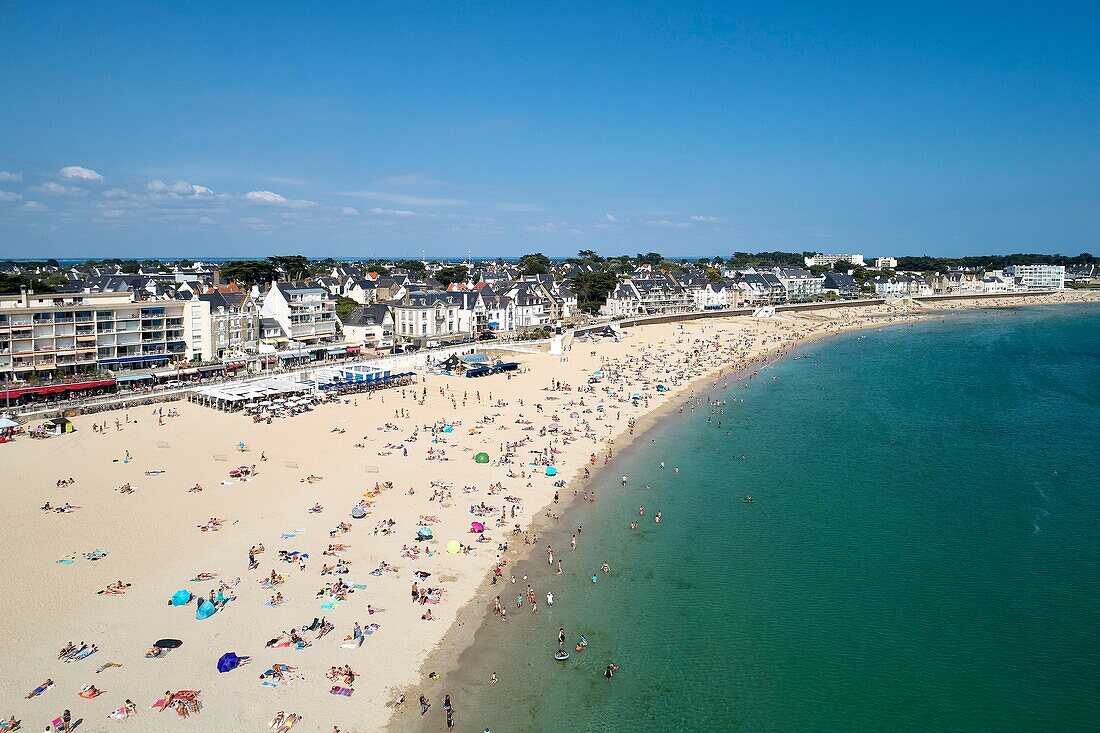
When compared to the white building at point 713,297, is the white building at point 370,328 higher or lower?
lower

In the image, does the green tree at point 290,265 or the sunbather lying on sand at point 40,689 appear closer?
the sunbather lying on sand at point 40,689

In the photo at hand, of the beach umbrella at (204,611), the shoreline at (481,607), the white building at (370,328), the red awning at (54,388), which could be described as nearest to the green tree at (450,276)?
the white building at (370,328)

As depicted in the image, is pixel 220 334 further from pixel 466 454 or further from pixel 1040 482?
pixel 1040 482

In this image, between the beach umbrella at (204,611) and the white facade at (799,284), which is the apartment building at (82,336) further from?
the white facade at (799,284)

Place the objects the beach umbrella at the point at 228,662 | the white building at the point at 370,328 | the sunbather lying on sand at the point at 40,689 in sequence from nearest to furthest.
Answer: the sunbather lying on sand at the point at 40,689, the beach umbrella at the point at 228,662, the white building at the point at 370,328

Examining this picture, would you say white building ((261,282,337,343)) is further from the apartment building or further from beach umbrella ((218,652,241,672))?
beach umbrella ((218,652,241,672))

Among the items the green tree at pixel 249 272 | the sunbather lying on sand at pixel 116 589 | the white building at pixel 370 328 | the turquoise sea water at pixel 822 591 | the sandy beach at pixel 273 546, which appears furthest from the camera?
the green tree at pixel 249 272

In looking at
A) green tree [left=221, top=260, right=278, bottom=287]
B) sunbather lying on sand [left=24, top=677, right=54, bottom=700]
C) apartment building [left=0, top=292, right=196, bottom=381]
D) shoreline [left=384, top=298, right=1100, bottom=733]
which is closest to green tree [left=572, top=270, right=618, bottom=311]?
shoreline [left=384, top=298, right=1100, bottom=733]
